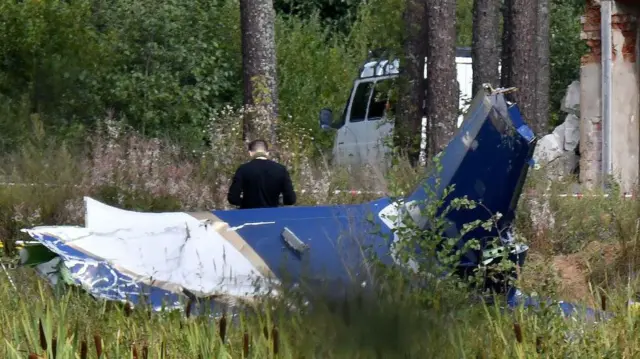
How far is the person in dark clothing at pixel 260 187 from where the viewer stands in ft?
36.8

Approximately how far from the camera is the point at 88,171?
13617 mm

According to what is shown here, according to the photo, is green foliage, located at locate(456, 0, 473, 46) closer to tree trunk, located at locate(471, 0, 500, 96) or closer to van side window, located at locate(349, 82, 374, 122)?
van side window, located at locate(349, 82, 374, 122)

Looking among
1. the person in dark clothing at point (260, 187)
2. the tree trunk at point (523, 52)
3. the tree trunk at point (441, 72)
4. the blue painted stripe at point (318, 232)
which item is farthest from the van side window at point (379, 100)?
the blue painted stripe at point (318, 232)

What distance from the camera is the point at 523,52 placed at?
18.1 meters

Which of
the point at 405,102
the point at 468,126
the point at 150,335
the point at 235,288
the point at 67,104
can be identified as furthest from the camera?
the point at 67,104

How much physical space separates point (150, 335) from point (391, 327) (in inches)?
69.2

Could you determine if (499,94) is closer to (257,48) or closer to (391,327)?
(391,327)

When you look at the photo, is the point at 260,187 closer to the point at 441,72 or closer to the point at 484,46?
the point at 441,72

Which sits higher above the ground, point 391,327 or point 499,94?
point 499,94

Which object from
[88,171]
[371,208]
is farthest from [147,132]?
[371,208]

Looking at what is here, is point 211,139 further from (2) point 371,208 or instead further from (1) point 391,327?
(1) point 391,327

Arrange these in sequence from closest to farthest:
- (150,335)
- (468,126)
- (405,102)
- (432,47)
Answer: (150,335) → (468,126) → (432,47) → (405,102)

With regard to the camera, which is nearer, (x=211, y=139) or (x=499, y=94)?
(x=499, y=94)

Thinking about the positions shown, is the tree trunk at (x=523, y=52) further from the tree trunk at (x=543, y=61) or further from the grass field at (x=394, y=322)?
the grass field at (x=394, y=322)
